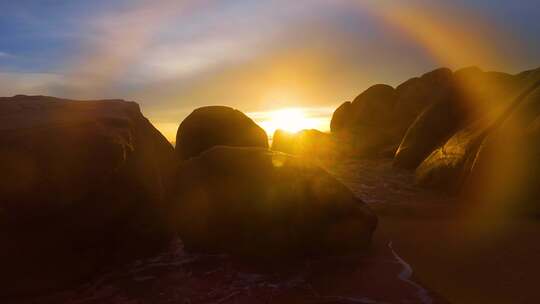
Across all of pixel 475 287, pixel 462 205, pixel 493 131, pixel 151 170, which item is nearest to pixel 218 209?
pixel 151 170

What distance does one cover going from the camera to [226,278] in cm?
477

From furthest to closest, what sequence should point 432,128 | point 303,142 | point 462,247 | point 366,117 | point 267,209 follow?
point 366,117
point 303,142
point 432,128
point 267,209
point 462,247

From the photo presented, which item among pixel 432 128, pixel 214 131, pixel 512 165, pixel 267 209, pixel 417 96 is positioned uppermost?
pixel 417 96

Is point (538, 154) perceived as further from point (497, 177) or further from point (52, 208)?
point (52, 208)

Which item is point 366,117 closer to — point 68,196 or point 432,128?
point 432,128

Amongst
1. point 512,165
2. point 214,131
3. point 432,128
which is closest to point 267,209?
point 512,165

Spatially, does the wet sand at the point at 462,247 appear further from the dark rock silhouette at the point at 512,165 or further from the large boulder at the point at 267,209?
the large boulder at the point at 267,209

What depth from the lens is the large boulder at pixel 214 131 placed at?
37.7 feet

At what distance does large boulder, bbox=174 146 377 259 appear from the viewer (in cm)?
523

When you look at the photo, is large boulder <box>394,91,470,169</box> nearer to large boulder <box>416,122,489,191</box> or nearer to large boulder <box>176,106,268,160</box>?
large boulder <box>416,122,489,191</box>

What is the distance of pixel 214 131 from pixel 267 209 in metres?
6.46

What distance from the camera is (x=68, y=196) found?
469 cm

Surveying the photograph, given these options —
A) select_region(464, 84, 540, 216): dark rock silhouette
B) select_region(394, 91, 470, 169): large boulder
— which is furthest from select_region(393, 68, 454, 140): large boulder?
select_region(464, 84, 540, 216): dark rock silhouette

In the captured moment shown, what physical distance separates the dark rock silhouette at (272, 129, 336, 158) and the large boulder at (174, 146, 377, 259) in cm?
1460
